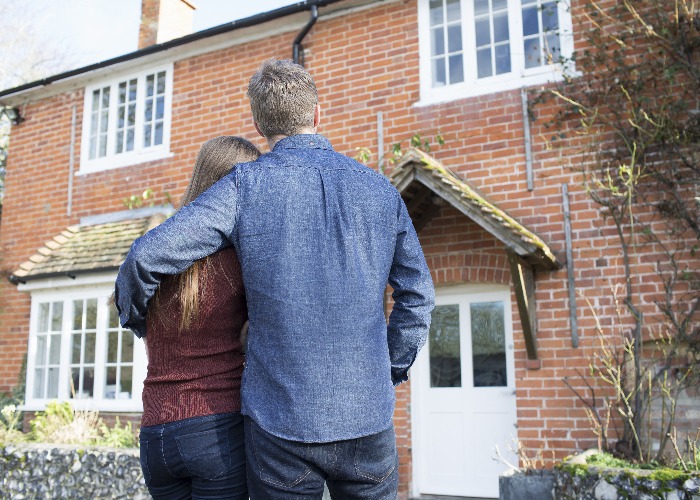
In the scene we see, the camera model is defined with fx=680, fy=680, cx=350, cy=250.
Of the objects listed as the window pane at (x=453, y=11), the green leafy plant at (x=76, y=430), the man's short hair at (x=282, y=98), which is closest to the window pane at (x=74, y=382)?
the green leafy plant at (x=76, y=430)

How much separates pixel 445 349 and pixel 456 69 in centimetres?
308

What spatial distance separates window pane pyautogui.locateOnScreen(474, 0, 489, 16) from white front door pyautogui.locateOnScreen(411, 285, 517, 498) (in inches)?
118

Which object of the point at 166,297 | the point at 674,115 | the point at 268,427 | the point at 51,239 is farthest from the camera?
the point at 51,239

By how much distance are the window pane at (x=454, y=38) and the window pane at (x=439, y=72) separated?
0.55 ft

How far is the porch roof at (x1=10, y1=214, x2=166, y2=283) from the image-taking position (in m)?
8.70

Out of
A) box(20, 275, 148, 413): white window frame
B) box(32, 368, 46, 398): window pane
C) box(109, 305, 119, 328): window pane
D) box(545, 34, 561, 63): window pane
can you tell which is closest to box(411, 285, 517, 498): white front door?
box(545, 34, 561, 63): window pane

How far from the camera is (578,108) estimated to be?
6.70 meters

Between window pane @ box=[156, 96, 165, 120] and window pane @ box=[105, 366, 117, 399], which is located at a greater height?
window pane @ box=[156, 96, 165, 120]

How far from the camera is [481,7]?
24.4 ft

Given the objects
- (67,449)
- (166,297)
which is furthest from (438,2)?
(166,297)

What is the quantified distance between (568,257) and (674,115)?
161 cm

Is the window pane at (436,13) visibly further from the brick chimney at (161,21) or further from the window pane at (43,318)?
the window pane at (43,318)

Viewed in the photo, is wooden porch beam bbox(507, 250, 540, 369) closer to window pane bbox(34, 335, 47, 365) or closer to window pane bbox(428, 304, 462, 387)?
window pane bbox(428, 304, 462, 387)

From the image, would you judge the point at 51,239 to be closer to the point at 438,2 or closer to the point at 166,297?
the point at 438,2
